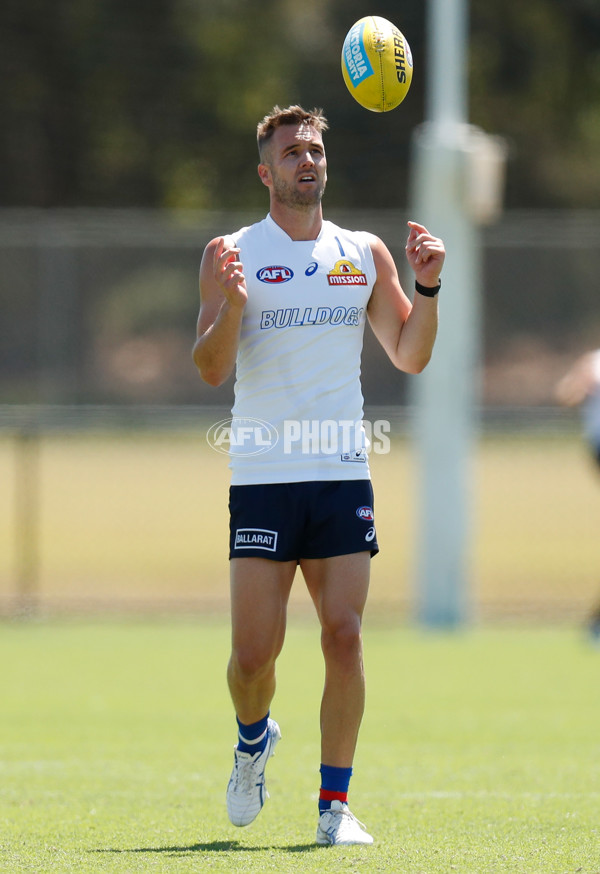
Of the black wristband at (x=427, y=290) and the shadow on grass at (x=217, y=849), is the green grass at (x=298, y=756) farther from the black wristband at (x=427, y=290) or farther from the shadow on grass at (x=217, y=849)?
the black wristband at (x=427, y=290)

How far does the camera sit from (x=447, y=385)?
11922 mm

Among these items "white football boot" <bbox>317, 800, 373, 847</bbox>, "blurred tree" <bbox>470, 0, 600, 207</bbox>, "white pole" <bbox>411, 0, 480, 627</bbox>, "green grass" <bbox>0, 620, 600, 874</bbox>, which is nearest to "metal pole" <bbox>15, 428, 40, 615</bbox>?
"green grass" <bbox>0, 620, 600, 874</bbox>

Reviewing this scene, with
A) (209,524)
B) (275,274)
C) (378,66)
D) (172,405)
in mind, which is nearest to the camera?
(275,274)

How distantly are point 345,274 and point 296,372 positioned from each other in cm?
43

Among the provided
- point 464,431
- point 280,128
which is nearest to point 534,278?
point 464,431

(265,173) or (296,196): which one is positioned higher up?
(265,173)

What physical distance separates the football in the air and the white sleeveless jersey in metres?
0.74

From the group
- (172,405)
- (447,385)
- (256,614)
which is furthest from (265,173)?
(172,405)

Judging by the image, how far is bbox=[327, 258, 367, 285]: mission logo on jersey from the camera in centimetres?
530

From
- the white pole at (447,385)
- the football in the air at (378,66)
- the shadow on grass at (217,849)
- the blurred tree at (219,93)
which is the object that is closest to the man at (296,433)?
the shadow on grass at (217,849)

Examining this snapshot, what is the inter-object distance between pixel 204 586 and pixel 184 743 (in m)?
6.95

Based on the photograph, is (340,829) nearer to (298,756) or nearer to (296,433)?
(296,433)

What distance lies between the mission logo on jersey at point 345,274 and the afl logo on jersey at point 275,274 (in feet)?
0.51

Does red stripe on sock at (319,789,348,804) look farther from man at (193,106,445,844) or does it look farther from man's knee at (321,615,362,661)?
man's knee at (321,615,362,661)
